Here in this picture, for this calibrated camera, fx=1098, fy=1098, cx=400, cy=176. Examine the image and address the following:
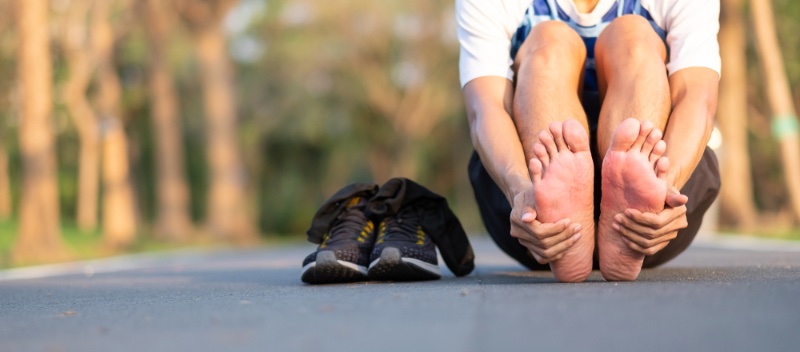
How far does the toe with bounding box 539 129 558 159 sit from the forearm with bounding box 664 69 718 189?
39cm

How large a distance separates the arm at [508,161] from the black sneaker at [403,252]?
468mm

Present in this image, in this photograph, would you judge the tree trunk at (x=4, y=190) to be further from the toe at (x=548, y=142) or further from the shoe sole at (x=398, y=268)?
the toe at (x=548, y=142)

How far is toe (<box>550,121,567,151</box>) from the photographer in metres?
3.05

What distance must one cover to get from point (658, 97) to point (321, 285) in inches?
53.4

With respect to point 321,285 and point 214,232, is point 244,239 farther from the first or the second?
point 321,285

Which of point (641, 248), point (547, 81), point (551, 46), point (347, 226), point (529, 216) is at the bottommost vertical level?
point (347, 226)

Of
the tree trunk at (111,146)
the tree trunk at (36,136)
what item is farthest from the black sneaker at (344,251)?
the tree trunk at (111,146)

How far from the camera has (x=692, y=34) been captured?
3684 mm

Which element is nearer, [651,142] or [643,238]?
[651,142]

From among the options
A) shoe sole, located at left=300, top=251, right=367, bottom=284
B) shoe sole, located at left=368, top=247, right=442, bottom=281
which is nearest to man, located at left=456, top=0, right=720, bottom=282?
shoe sole, located at left=368, top=247, right=442, bottom=281

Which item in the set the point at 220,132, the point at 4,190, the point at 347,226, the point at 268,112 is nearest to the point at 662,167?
the point at 347,226

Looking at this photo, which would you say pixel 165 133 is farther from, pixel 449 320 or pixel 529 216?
pixel 449 320

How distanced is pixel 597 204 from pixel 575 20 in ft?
2.49

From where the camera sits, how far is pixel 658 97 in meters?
3.41
